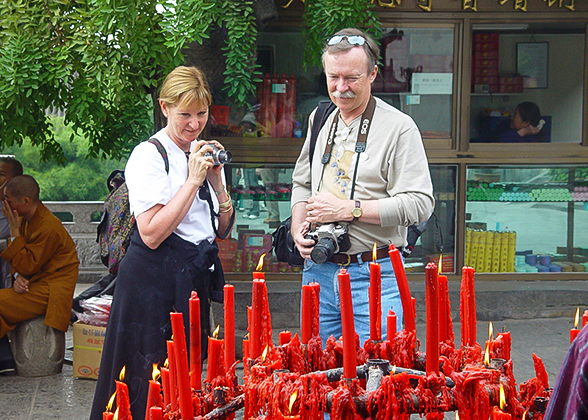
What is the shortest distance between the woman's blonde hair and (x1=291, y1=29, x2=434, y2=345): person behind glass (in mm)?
598

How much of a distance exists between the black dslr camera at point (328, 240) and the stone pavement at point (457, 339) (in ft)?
4.65

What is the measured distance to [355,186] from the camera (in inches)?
104

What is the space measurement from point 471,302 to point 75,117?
4095mm

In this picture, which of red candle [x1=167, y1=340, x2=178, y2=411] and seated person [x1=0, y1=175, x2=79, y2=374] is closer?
red candle [x1=167, y1=340, x2=178, y2=411]

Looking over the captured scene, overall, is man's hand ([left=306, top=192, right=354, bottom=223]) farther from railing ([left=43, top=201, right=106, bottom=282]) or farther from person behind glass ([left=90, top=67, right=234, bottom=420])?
railing ([left=43, top=201, right=106, bottom=282])

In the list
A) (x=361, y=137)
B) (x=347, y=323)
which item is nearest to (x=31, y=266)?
(x=361, y=137)

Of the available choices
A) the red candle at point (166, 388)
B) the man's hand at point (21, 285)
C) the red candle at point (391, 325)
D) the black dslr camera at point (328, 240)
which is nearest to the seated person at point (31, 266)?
→ the man's hand at point (21, 285)

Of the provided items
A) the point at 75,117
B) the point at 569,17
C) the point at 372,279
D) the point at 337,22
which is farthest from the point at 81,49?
the point at 569,17

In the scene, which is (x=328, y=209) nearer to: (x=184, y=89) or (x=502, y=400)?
(x=184, y=89)

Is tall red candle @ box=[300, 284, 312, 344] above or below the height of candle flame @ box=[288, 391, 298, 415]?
above

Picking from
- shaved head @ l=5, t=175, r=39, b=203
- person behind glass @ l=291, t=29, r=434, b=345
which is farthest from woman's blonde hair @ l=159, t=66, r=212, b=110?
shaved head @ l=5, t=175, r=39, b=203

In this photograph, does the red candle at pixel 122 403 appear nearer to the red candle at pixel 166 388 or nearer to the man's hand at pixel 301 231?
the red candle at pixel 166 388

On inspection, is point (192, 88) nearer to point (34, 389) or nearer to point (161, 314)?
point (161, 314)

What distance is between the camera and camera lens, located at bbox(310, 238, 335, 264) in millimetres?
2439
